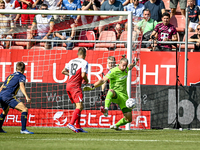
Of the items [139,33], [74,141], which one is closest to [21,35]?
[139,33]

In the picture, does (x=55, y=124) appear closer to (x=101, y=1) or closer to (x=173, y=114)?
(x=173, y=114)

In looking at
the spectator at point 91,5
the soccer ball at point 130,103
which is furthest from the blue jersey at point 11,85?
the spectator at point 91,5

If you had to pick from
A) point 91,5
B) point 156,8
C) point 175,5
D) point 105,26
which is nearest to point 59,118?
point 105,26

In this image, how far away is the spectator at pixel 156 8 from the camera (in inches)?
552

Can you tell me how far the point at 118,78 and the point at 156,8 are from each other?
5241mm

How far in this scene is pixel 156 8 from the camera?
14055 millimetres

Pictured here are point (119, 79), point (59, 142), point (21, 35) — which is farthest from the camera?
point (21, 35)

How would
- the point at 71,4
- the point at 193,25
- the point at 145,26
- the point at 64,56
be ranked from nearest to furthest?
the point at 64,56 → the point at 145,26 → the point at 193,25 → the point at 71,4

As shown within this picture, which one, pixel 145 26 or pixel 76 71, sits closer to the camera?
pixel 76 71

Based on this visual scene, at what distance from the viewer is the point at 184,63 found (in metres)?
11.2

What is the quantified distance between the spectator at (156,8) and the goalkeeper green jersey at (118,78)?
483cm

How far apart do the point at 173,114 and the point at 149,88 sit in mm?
966

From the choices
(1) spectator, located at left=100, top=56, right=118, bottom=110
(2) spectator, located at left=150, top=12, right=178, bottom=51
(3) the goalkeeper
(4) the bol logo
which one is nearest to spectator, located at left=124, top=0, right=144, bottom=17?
(2) spectator, located at left=150, top=12, right=178, bottom=51

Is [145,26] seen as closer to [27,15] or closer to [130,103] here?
[130,103]
